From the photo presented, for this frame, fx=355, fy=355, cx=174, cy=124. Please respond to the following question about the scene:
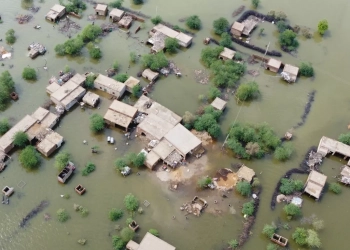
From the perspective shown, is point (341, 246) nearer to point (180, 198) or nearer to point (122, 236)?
point (180, 198)

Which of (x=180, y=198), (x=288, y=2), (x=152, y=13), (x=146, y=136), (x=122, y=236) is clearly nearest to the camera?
(x=122, y=236)

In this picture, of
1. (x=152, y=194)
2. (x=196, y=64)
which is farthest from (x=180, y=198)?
(x=196, y=64)

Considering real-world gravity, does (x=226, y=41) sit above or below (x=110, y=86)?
above

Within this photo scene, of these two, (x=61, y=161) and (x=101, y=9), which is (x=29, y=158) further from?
(x=101, y=9)

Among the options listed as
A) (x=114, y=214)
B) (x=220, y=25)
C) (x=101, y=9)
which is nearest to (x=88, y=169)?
(x=114, y=214)

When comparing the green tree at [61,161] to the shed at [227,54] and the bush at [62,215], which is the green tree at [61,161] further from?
the shed at [227,54]

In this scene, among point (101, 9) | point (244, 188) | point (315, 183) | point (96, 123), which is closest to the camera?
point (244, 188)

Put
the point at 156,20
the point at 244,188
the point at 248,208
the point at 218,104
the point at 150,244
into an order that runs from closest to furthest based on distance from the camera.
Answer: the point at 150,244 < the point at 248,208 < the point at 244,188 < the point at 218,104 < the point at 156,20

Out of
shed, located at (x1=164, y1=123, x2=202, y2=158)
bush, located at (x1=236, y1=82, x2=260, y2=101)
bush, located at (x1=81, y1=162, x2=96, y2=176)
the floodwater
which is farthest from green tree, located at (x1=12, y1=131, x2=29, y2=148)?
bush, located at (x1=236, y1=82, x2=260, y2=101)
